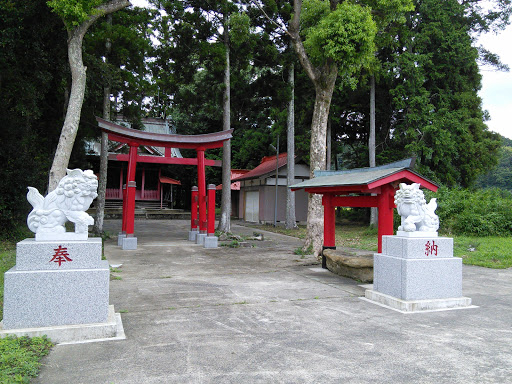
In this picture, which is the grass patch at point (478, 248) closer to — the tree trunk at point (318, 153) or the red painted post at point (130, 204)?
the tree trunk at point (318, 153)

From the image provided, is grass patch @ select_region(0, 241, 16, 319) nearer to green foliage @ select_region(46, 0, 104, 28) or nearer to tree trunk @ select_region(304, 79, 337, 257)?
green foliage @ select_region(46, 0, 104, 28)

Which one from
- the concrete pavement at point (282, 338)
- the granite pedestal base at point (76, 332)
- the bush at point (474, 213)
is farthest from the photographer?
the bush at point (474, 213)

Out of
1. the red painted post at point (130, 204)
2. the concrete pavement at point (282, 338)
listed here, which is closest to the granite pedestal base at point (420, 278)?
the concrete pavement at point (282, 338)

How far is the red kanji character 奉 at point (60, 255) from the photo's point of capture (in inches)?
172

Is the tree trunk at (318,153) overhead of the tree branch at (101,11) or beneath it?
→ beneath

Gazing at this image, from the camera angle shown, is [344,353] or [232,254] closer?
[344,353]

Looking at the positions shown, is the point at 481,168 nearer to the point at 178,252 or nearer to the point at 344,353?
the point at 178,252

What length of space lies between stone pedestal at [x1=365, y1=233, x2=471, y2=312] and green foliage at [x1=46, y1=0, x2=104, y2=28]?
903cm

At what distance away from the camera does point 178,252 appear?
11656 millimetres

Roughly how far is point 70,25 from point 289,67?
31.9 feet

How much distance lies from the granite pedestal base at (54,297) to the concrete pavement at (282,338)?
0.43m

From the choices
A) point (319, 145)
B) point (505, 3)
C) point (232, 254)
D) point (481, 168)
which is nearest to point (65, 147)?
point (232, 254)

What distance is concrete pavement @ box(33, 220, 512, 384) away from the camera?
3.36 meters

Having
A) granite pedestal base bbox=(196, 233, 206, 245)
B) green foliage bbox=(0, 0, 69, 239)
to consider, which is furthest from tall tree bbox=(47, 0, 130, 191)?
granite pedestal base bbox=(196, 233, 206, 245)
